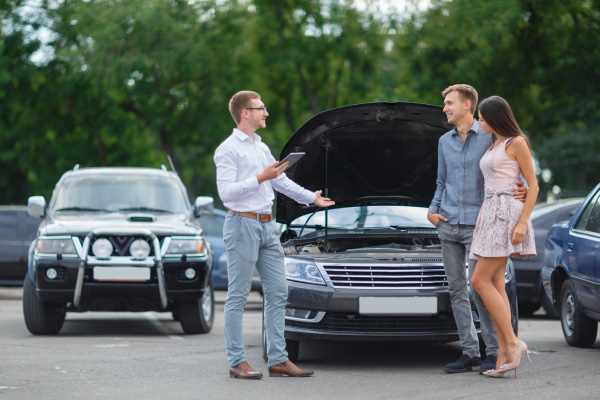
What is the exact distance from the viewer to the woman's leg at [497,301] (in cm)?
659

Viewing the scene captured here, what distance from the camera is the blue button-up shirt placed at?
22.6ft

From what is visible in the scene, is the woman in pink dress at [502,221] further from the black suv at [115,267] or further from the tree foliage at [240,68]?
the tree foliage at [240,68]

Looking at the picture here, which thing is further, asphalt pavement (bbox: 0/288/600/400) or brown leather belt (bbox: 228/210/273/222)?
brown leather belt (bbox: 228/210/273/222)

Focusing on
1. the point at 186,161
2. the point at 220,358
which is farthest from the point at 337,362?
the point at 186,161

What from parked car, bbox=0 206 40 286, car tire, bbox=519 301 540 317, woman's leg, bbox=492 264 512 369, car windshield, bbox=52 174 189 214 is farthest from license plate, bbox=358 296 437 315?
parked car, bbox=0 206 40 286

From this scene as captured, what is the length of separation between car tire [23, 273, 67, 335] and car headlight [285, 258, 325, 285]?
11.2 ft

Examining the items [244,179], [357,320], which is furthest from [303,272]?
[244,179]

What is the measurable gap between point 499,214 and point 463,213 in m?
0.35

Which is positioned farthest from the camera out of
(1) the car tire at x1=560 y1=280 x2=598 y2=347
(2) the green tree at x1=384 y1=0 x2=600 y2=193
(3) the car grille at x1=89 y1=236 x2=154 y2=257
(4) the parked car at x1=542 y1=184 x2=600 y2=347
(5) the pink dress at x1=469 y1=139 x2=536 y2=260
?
(2) the green tree at x1=384 y1=0 x2=600 y2=193

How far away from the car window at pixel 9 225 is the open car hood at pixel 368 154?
917 cm

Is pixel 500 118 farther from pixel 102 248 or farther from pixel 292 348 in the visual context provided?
pixel 102 248

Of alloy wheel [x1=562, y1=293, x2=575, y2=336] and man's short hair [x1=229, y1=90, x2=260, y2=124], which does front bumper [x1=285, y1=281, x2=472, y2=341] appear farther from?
alloy wheel [x1=562, y1=293, x2=575, y2=336]

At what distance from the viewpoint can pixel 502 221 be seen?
658 centimetres

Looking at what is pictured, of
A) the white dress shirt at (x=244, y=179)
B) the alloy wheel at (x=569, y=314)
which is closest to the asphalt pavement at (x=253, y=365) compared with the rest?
the alloy wheel at (x=569, y=314)
